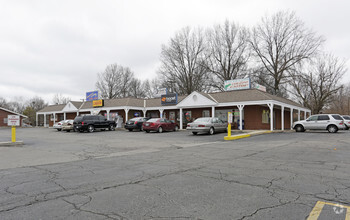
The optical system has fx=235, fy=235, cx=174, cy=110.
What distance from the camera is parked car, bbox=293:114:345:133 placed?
19595 millimetres

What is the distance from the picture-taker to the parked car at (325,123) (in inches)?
771

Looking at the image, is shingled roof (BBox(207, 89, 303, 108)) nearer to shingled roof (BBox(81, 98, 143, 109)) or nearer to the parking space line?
shingled roof (BBox(81, 98, 143, 109))

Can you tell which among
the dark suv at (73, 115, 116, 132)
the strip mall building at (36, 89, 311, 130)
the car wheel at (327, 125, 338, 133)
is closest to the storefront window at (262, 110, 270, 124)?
the strip mall building at (36, 89, 311, 130)

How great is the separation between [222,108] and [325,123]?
10.2m

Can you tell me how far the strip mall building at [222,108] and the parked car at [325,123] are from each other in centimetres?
277

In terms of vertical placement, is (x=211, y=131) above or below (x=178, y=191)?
above

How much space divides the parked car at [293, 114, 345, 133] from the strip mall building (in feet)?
9.09

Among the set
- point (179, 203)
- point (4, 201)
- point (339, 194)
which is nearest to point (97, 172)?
point (4, 201)

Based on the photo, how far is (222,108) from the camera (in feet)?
88.3

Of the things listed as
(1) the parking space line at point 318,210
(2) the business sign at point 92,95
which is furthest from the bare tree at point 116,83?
(1) the parking space line at point 318,210

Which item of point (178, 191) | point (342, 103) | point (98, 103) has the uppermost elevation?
point (342, 103)

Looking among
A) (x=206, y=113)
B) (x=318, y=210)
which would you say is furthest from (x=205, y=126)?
(x=318, y=210)

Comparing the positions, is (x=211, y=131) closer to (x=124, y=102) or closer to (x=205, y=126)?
(x=205, y=126)

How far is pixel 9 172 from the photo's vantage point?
6.15 m
